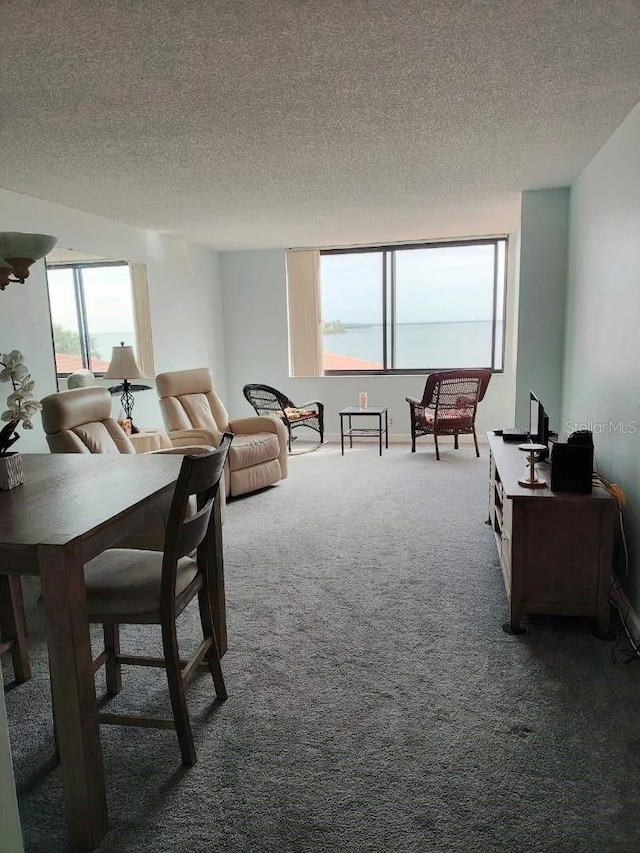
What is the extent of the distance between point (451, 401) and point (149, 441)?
3.18m

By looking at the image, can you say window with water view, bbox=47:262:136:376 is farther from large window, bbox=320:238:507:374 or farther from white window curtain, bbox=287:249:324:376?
large window, bbox=320:238:507:374

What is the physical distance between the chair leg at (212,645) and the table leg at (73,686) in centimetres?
58

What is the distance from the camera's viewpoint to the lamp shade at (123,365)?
196 inches

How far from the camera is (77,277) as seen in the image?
667 cm

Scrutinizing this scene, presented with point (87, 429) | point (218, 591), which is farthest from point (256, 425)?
point (218, 591)

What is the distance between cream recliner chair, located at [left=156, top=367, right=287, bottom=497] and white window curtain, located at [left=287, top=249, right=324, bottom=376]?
6.93 ft

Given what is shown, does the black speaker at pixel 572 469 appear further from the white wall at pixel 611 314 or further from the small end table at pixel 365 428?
the small end table at pixel 365 428

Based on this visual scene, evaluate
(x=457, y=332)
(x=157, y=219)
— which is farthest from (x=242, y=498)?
(x=457, y=332)

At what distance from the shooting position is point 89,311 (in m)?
6.82

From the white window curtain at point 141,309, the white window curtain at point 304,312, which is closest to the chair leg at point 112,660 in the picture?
the white window curtain at point 141,309

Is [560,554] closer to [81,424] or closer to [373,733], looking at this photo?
[373,733]

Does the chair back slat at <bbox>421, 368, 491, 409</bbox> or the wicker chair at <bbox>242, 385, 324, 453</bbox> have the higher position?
the chair back slat at <bbox>421, 368, 491, 409</bbox>

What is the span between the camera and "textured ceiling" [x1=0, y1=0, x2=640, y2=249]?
1.92 m

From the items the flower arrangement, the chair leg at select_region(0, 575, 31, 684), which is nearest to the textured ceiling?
the flower arrangement
